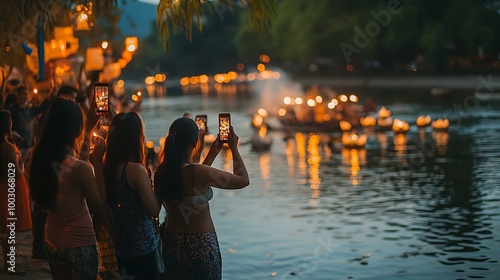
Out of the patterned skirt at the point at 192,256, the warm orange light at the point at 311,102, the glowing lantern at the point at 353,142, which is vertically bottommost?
the patterned skirt at the point at 192,256

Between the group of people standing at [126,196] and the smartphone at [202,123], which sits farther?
the smartphone at [202,123]

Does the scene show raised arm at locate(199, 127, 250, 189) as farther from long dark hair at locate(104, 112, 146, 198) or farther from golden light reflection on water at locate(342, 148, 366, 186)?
golden light reflection on water at locate(342, 148, 366, 186)

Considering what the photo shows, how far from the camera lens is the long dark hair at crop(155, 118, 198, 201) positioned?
6480 millimetres

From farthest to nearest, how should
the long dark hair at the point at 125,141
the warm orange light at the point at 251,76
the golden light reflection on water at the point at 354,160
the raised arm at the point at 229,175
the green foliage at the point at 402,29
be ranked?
the warm orange light at the point at 251,76 → the green foliage at the point at 402,29 → the golden light reflection on water at the point at 354,160 → the raised arm at the point at 229,175 → the long dark hair at the point at 125,141

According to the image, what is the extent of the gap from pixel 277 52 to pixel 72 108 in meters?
→ 92.4

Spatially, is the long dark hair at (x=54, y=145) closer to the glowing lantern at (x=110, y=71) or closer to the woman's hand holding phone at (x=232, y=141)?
the woman's hand holding phone at (x=232, y=141)

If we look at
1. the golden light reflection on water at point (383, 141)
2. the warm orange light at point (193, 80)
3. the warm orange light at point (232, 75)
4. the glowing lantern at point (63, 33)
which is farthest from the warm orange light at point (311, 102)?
the warm orange light at point (232, 75)

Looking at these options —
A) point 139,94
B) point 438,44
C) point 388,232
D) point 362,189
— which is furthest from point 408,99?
point 139,94

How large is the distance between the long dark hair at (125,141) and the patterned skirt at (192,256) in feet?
2.06

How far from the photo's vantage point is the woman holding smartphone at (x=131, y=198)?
6348 mm

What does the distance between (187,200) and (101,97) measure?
1.20 meters

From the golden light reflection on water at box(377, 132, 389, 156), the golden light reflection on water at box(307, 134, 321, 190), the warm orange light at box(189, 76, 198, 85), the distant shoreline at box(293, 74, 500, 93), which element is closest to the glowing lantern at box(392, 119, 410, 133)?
the golden light reflection on water at box(377, 132, 389, 156)

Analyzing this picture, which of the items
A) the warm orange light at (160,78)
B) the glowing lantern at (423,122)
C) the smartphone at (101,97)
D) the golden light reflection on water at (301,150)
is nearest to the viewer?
the smartphone at (101,97)

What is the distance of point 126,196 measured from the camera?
647cm
